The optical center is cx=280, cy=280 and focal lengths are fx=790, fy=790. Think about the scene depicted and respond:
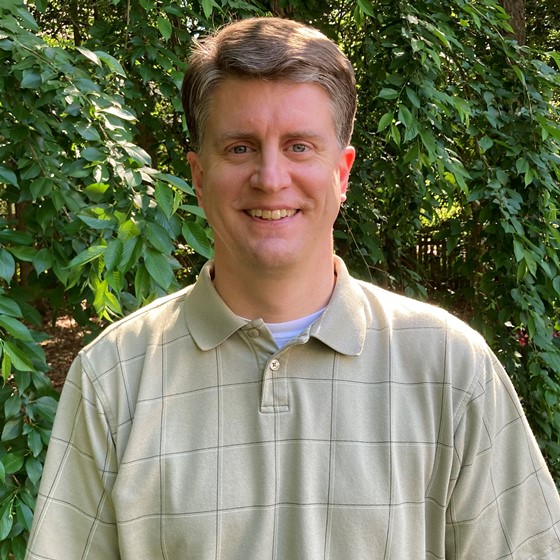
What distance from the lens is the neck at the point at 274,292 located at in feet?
4.62

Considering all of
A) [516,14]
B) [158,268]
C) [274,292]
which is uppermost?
[516,14]

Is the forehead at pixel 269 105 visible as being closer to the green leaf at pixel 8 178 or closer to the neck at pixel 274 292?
the neck at pixel 274 292

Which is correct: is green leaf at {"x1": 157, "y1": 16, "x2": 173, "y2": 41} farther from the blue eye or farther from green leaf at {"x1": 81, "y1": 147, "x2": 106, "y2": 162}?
the blue eye

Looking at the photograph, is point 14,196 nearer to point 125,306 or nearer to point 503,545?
point 125,306

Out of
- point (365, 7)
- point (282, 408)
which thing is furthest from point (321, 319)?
point (365, 7)

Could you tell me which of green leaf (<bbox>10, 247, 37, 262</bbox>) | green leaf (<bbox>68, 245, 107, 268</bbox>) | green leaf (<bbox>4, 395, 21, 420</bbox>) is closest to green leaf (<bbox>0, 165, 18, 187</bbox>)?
green leaf (<bbox>10, 247, 37, 262</bbox>)

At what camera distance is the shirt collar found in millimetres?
1378

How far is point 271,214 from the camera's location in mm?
1357

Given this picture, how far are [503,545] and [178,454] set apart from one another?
59cm

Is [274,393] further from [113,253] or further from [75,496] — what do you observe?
[113,253]

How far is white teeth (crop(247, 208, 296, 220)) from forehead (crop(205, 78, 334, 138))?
0.14 m

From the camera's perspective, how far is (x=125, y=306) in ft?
7.40

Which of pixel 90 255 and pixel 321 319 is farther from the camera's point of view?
pixel 90 255

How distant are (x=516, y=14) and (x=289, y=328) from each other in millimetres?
4356
